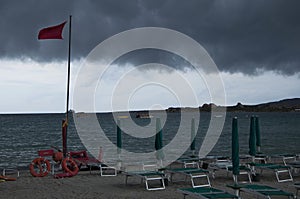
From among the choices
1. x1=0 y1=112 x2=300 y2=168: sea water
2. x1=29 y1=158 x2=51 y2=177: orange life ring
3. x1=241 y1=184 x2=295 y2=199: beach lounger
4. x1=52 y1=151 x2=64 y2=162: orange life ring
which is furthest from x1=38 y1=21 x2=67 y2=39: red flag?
x1=0 y1=112 x2=300 y2=168: sea water

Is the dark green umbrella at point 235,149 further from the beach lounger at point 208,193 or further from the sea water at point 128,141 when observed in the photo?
the sea water at point 128,141

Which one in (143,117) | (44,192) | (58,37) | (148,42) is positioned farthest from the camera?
(143,117)

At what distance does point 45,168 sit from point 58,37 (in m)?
4.36

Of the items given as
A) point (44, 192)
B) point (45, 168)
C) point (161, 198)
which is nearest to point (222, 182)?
point (161, 198)

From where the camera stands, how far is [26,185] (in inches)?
445

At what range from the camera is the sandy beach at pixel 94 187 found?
9664 millimetres

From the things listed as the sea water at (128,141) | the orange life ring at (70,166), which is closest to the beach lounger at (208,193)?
the orange life ring at (70,166)

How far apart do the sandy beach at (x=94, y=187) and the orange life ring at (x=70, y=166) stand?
0.21 meters

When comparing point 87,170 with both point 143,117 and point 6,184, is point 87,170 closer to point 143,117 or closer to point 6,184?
point 6,184

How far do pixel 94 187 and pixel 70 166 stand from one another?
2.65 m

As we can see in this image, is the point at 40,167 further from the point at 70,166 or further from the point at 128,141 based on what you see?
the point at 128,141

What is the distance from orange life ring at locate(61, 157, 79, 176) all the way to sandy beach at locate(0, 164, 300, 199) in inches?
8.2

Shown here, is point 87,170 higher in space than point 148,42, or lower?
lower

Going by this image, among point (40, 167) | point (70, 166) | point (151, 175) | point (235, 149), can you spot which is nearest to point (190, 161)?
point (70, 166)
